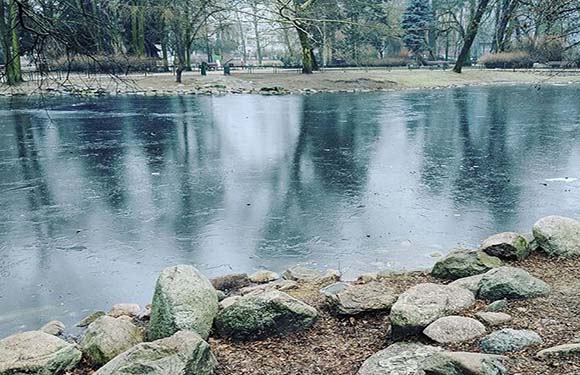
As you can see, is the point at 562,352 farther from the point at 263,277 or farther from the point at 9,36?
the point at 9,36

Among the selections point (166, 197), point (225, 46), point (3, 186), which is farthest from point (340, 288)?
point (225, 46)

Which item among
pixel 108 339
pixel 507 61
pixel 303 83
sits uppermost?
pixel 507 61

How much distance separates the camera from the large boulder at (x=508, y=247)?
5.10 m

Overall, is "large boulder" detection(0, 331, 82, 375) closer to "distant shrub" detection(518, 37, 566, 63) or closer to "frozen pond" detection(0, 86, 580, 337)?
"frozen pond" detection(0, 86, 580, 337)

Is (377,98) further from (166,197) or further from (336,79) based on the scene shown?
(166,197)

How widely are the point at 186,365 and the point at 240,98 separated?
2266 centimetres

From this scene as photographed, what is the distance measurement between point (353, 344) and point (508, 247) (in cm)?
225

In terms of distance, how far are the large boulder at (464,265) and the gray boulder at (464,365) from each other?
2094 mm

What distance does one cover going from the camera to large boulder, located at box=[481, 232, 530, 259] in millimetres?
5098

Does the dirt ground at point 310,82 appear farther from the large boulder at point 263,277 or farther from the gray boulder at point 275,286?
the gray boulder at point 275,286

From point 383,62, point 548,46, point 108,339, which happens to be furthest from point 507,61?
point 108,339

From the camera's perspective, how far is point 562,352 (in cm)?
283

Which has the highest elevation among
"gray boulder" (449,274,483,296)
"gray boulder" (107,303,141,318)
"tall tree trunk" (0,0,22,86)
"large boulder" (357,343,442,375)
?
"tall tree trunk" (0,0,22,86)

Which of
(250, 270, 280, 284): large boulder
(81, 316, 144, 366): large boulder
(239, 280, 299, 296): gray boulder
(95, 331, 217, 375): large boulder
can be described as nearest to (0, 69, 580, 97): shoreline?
(250, 270, 280, 284): large boulder
